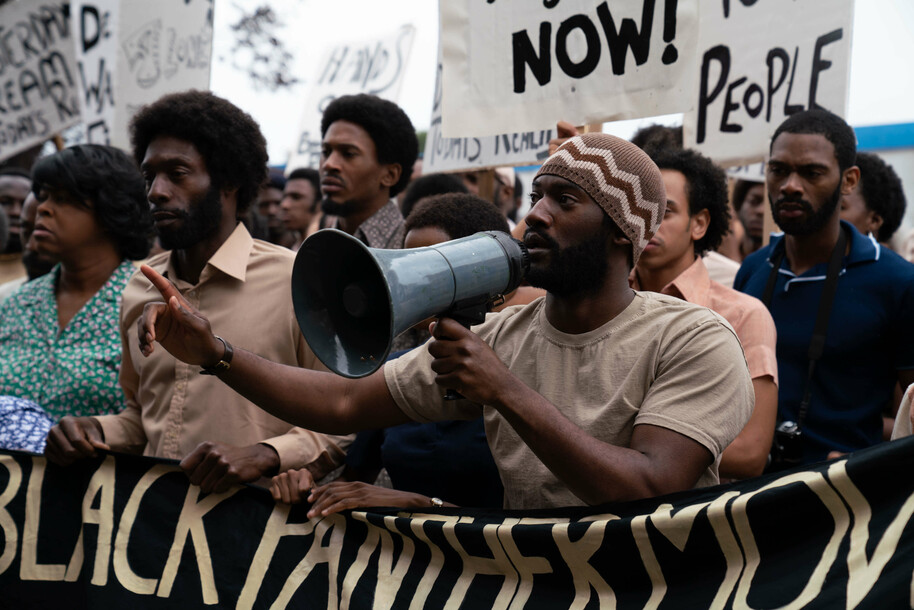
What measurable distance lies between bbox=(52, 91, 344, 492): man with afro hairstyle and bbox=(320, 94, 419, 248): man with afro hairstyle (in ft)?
3.71

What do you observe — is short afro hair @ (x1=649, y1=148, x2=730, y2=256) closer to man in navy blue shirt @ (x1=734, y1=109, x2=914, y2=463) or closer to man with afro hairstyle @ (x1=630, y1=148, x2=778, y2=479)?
man with afro hairstyle @ (x1=630, y1=148, x2=778, y2=479)

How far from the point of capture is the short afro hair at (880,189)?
214 inches

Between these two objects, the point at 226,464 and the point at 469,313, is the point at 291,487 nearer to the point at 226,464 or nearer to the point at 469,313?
the point at 226,464

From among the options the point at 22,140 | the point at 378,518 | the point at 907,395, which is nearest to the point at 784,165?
the point at 907,395

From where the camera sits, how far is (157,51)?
6285 mm

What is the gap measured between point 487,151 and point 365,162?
1037mm

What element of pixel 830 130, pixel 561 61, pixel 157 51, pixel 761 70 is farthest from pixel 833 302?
pixel 157 51

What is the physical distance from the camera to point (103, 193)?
4113 millimetres

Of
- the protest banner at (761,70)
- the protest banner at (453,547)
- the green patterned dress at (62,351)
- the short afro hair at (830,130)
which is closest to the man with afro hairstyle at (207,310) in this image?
the protest banner at (453,547)

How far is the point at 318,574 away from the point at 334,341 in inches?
32.9

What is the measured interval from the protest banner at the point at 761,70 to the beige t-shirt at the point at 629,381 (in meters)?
2.74

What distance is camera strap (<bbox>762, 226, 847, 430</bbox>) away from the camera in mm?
3570

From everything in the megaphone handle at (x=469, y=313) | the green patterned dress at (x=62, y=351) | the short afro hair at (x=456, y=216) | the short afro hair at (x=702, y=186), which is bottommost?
the green patterned dress at (x=62, y=351)

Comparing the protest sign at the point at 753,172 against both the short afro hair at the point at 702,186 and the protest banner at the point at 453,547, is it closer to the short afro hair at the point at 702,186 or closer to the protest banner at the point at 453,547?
the short afro hair at the point at 702,186
